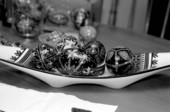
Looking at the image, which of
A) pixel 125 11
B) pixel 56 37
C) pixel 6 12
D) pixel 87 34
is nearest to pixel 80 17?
pixel 87 34

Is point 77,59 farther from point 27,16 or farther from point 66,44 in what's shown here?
point 27,16

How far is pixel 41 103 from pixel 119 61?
0.63 feet

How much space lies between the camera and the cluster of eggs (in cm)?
59

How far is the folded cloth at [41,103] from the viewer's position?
49 centimetres

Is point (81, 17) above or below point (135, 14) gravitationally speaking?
above

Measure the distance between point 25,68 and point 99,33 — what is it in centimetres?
60

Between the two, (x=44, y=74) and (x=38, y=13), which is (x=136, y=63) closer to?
(x=44, y=74)

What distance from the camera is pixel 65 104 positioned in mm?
512

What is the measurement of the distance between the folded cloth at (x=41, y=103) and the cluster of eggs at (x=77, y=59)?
0.07 meters

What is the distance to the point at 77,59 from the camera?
1.93ft

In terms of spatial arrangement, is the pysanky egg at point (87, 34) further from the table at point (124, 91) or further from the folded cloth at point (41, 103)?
the folded cloth at point (41, 103)

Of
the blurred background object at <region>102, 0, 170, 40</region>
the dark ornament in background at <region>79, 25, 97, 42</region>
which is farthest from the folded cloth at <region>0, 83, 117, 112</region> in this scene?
the blurred background object at <region>102, 0, 170, 40</region>

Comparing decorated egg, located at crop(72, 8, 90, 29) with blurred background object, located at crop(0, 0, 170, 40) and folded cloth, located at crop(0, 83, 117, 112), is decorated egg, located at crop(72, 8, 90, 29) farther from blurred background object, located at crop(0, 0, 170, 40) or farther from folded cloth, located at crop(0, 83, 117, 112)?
folded cloth, located at crop(0, 83, 117, 112)

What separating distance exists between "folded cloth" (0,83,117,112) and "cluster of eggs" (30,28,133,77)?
72 mm
